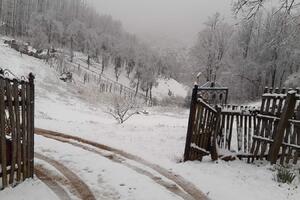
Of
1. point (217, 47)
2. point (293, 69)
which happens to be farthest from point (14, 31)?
point (293, 69)

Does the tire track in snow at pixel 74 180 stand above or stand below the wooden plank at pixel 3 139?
below

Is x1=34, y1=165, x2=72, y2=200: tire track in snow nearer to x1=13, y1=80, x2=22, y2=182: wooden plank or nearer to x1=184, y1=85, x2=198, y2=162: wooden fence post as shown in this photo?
x1=13, y1=80, x2=22, y2=182: wooden plank

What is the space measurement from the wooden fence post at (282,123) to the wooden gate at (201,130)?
63.6 inches

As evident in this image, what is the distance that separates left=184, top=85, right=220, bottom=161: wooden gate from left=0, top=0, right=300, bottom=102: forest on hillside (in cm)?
438

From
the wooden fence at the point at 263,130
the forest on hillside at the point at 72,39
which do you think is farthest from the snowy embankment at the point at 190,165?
the forest on hillside at the point at 72,39

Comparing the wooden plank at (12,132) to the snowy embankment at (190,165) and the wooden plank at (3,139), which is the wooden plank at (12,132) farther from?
the snowy embankment at (190,165)

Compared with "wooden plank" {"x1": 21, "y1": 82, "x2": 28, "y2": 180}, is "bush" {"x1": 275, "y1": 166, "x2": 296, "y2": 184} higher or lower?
lower

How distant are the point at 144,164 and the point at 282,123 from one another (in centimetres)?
389

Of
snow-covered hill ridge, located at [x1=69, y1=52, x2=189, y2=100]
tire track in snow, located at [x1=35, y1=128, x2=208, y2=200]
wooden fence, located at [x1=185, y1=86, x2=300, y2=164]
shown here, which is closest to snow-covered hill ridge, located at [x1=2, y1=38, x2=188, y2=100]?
snow-covered hill ridge, located at [x1=69, y1=52, x2=189, y2=100]

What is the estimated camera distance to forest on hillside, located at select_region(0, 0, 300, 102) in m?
33.5

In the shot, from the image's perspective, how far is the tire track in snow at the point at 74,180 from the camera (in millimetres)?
6622

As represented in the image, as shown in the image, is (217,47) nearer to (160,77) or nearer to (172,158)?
(172,158)

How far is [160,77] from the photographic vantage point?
386 ft

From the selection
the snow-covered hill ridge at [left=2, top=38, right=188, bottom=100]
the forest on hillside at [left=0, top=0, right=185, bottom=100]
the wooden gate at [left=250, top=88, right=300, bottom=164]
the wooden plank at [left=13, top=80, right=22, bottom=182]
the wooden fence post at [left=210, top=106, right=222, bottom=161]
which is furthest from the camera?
the forest on hillside at [left=0, top=0, right=185, bottom=100]
